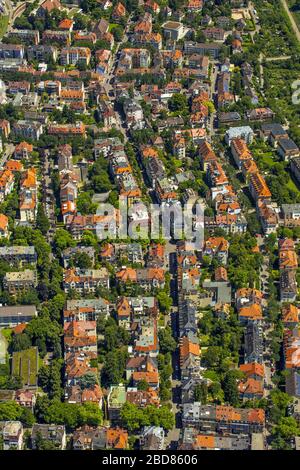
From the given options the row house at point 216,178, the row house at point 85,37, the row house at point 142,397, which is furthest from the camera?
the row house at point 85,37

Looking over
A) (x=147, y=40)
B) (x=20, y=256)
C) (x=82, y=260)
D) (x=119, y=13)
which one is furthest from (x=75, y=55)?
(x=82, y=260)

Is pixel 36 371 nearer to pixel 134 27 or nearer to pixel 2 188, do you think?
pixel 2 188

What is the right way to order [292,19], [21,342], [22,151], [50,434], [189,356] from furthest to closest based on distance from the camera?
1. [292,19]
2. [22,151]
3. [21,342]
4. [189,356]
5. [50,434]

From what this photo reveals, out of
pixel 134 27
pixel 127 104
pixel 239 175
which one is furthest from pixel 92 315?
pixel 134 27

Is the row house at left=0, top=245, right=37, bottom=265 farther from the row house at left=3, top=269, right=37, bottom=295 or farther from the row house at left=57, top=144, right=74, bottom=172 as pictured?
the row house at left=57, top=144, right=74, bottom=172

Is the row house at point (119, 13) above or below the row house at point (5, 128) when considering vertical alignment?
above

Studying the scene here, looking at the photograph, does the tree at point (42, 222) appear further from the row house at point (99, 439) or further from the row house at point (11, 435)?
the row house at point (99, 439)

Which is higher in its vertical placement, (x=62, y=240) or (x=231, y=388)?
(x=62, y=240)

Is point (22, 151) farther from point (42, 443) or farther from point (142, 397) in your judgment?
point (42, 443)

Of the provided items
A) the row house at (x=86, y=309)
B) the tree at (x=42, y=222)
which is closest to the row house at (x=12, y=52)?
the tree at (x=42, y=222)
